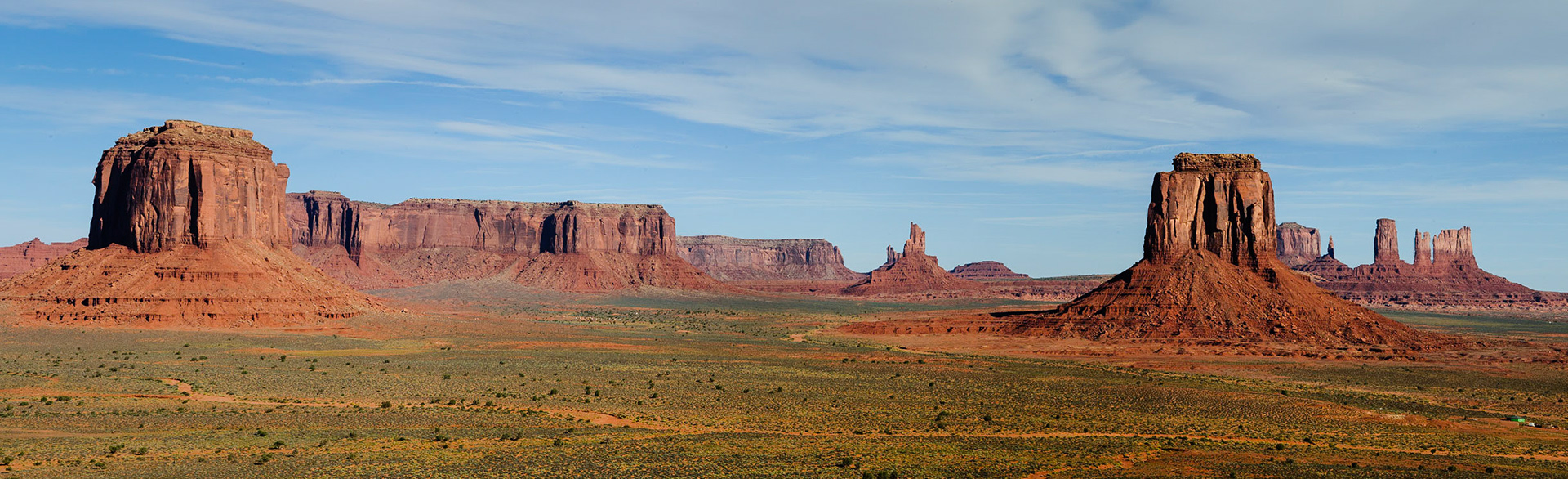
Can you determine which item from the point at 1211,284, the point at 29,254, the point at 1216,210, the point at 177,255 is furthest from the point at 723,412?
the point at 29,254

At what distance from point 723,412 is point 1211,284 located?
2351 inches

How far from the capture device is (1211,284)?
90.8m

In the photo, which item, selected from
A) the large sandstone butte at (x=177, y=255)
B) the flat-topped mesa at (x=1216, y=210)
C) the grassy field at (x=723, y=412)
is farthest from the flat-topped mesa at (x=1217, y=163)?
the large sandstone butte at (x=177, y=255)

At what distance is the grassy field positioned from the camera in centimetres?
3209

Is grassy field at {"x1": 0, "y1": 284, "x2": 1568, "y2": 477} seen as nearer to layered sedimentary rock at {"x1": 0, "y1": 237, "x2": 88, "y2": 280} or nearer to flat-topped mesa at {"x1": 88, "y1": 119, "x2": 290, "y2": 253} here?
flat-topped mesa at {"x1": 88, "y1": 119, "x2": 290, "y2": 253}

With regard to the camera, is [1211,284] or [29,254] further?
[29,254]

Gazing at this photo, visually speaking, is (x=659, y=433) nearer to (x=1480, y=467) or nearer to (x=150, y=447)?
(x=150, y=447)

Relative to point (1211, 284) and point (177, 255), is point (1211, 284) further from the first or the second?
point (177, 255)

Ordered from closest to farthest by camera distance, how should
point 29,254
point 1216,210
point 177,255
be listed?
1. point 177,255
2. point 1216,210
3. point 29,254

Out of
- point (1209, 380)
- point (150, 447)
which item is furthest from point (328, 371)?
point (1209, 380)

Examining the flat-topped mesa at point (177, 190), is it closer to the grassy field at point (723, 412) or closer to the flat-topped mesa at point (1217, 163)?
the grassy field at point (723, 412)

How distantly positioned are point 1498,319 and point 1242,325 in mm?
101315

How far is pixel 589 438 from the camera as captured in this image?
3634 centimetres

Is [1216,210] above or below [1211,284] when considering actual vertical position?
above
